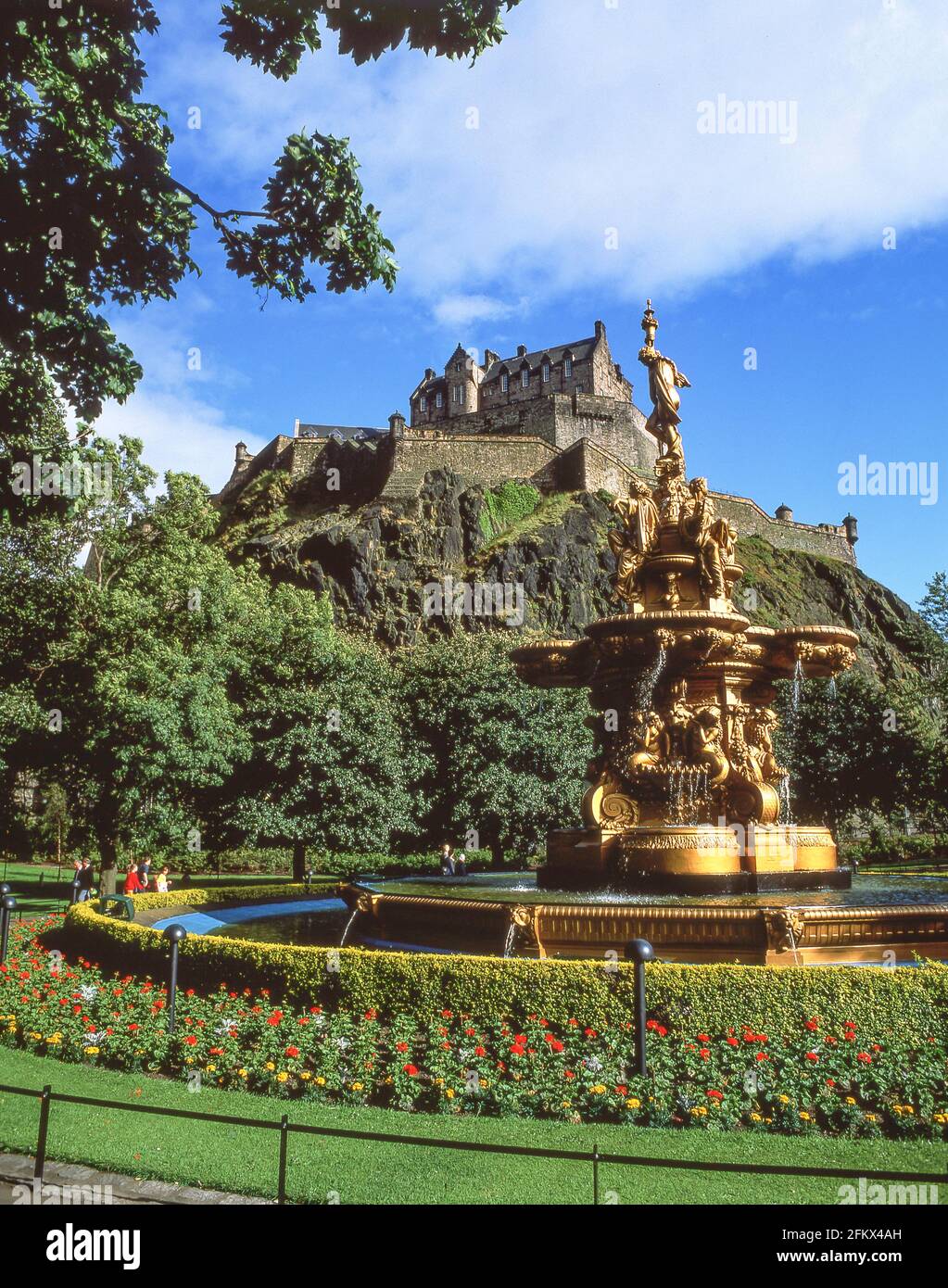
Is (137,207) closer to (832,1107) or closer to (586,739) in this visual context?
(832,1107)

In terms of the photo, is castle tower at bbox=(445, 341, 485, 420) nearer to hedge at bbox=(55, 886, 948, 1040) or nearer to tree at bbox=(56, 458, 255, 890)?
tree at bbox=(56, 458, 255, 890)

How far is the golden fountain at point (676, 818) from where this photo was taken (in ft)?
34.6

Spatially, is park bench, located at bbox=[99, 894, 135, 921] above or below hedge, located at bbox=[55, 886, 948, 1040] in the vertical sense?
below

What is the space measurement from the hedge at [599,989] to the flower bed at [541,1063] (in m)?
0.09

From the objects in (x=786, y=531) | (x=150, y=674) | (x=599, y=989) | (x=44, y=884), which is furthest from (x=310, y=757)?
(x=786, y=531)

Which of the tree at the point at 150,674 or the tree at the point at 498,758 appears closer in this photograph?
the tree at the point at 150,674

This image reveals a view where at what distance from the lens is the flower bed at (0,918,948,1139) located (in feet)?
24.1

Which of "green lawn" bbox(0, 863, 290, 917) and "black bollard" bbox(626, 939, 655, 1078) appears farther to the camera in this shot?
"green lawn" bbox(0, 863, 290, 917)

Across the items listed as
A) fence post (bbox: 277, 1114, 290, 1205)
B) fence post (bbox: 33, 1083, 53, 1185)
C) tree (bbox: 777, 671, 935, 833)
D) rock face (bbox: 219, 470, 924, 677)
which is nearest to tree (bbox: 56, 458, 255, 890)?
fence post (bbox: 33, 1083, 53, 1185)

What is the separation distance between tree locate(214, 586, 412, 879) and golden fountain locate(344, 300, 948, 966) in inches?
360

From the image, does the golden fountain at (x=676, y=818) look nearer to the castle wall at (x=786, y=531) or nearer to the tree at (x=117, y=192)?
the tree at (x=117, y=192)

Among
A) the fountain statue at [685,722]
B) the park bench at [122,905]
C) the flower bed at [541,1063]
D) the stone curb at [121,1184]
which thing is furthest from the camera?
the park bench at [122,905]

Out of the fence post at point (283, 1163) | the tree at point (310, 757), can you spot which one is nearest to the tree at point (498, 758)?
the tree at point (310, 757)
